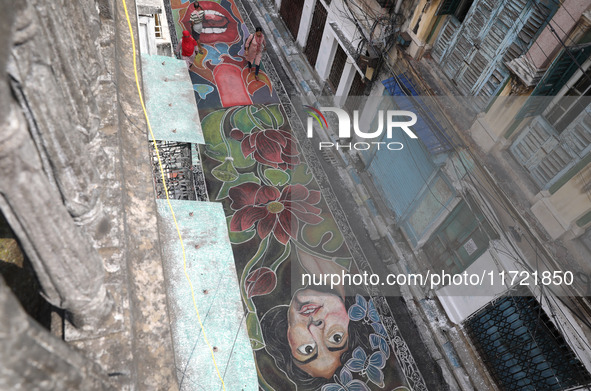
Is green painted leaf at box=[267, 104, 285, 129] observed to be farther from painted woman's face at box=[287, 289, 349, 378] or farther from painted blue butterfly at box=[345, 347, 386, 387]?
painted blue butterfly at box=[345, 347, 386, 387]

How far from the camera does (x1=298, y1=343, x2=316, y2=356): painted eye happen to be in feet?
31.1

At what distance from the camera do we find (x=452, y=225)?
10.2m

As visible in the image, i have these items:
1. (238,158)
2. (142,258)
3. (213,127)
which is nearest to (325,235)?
(238,158)

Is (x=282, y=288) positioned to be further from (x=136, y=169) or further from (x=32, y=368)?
(x=32, y=368)

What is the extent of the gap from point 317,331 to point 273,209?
3.66m

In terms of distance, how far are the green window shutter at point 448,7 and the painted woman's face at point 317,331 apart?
741cm

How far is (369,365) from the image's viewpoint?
9.58 m

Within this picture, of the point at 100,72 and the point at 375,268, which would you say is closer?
the point at 100,72

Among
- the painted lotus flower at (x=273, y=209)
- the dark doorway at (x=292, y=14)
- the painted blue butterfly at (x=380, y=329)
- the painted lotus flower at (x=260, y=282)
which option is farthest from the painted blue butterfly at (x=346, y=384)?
the dark doorway at (x=292, y=14)

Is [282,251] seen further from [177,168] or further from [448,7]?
[448,7]

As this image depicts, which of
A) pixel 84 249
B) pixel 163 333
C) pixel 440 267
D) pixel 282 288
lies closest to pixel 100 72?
pixel 84 249

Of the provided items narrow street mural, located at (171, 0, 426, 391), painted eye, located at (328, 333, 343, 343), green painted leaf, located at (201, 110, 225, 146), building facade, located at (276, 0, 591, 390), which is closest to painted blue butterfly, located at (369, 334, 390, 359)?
narrow street mural, located at (171, 0, 426, 391)

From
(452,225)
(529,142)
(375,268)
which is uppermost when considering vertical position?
(529,142)

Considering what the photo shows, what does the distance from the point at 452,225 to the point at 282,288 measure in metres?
4.62
